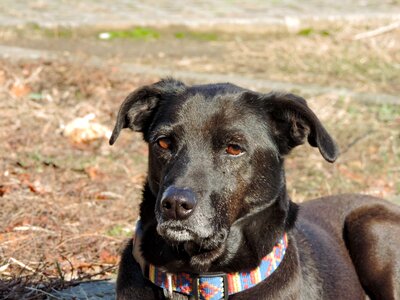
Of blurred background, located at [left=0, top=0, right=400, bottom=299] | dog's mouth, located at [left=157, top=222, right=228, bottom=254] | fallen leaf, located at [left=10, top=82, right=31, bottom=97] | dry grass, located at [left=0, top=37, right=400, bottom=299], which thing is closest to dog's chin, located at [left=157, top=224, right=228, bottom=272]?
dog's mouth, located at [left=157, top=222, right=228, bottom=254]

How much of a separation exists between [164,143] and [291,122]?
707 mm

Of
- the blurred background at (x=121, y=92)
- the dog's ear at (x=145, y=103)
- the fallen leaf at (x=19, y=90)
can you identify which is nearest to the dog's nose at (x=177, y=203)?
the dog's ear at (x=145, y=103)

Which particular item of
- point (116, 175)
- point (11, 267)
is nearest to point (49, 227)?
point (11, 267)

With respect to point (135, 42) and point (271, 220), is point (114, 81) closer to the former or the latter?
point (135, 42)

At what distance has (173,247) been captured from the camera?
427cm

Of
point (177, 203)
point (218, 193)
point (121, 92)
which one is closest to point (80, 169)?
point (121, 92)

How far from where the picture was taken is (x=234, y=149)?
4.21 metres

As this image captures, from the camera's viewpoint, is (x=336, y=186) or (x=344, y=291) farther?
(x=336, y=186)

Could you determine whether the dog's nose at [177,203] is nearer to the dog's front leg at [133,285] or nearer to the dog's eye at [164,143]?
the dog's eye at [164,143]

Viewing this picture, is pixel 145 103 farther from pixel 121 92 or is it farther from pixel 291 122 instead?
pixel 121 92

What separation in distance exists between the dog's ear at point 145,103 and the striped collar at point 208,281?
0.85m

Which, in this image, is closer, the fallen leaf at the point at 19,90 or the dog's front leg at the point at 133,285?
the dog's front leg at the point at 133,285

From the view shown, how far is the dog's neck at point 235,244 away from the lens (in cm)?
427

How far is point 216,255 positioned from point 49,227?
85.9 inches
